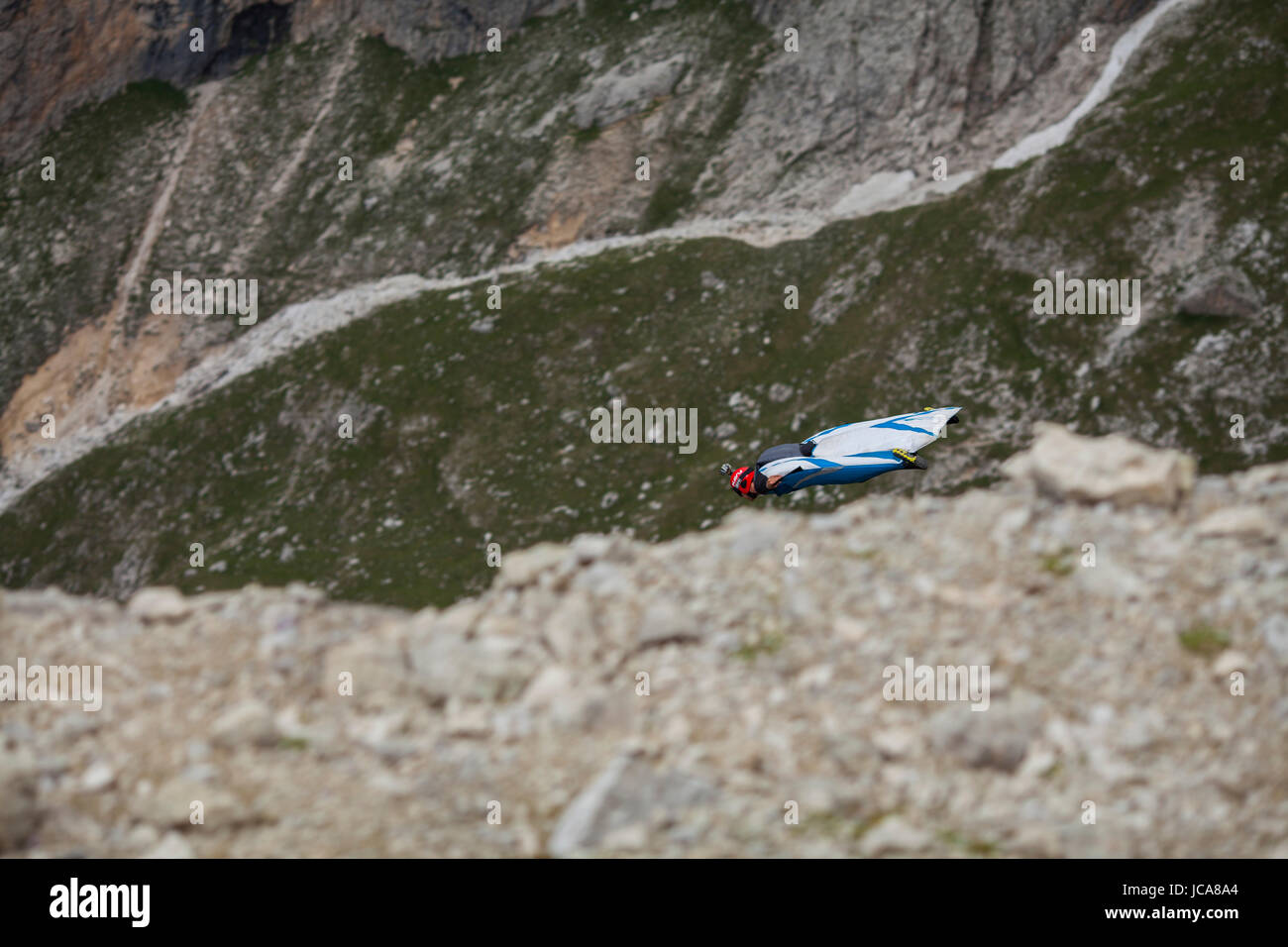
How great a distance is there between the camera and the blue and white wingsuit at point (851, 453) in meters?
40.9

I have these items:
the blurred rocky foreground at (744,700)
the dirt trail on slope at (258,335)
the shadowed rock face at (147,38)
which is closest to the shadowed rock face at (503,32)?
the shadowed rock face at (147,38)

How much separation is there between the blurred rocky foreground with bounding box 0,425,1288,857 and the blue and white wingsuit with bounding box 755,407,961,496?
25104 mm

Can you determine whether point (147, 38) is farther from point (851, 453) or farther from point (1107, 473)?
point (1107, 473)

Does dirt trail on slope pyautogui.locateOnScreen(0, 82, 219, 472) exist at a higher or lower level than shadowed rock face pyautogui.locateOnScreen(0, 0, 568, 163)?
lower

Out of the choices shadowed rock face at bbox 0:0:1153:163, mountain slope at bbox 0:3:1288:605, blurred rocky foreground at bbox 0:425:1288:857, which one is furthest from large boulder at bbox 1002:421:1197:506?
shadowed rock face at bbox 0:0:1153:163

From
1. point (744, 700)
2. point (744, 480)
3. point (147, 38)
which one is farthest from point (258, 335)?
point (744, 700)

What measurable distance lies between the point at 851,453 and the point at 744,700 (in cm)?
2871

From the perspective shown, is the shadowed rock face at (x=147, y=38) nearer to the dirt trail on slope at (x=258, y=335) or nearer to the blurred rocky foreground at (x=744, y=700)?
the dirt trail on slope at (x=258, y=335)

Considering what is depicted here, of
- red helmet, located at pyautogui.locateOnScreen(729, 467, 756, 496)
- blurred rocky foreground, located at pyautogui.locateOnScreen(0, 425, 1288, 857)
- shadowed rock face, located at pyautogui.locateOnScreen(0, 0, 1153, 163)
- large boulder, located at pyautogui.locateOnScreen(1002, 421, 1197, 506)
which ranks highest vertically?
shadowed rock face, located at pyautogui.locateOnScreen(0, 0, 1153, 163)

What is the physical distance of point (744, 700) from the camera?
13.1 m

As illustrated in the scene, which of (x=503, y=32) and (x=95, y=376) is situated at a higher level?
(x=503, y=32)

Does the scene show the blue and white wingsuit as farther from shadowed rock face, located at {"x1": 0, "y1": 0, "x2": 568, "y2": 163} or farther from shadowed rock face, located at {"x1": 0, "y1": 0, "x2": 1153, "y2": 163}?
shadowed rock face, located at {"x1": 0, "y1": 0, "x2": 568, "y2": 163}

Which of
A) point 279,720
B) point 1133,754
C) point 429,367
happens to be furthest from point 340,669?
point 429,367

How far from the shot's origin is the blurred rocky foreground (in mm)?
11727
